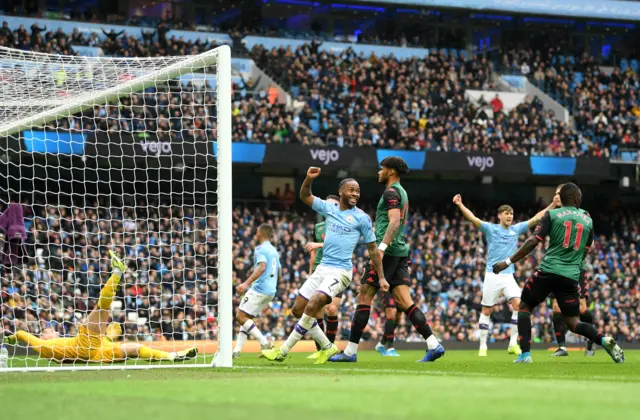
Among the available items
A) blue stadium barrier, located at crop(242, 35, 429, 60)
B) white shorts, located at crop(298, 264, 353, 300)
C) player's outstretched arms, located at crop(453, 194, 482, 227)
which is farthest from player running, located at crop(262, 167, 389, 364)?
blue stadium barrier, located at crop(242, 35, 429, 60)

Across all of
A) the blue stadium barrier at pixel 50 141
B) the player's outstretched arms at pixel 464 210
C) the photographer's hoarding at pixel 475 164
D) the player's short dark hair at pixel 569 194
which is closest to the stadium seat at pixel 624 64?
the photographer's hoarding at pixel 475 164

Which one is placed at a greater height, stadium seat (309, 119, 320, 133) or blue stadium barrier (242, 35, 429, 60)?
blue stadium barrier (242, 35, 429, 60)

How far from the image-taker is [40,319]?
59.1 ft

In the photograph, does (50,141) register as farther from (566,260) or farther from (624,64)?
(624,64)

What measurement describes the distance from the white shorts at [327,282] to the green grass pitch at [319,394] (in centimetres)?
173

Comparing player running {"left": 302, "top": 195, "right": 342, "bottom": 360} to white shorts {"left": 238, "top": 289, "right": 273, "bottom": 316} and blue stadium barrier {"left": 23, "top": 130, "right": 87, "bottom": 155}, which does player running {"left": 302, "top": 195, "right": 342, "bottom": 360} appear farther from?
blue stadium barrier {"left": 23, "top": 130, "right": 87, "bottom": 155}

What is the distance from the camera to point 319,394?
23.3 feet

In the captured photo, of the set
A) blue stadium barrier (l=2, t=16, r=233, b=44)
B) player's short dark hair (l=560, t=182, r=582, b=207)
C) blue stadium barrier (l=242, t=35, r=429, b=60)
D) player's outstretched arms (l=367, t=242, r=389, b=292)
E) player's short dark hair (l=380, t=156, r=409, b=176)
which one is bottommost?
player's outstretched arms (l=367, t=242, r=389, b=292)

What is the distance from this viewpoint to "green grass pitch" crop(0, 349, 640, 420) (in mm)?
5801

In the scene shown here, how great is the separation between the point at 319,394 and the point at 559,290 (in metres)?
5.89

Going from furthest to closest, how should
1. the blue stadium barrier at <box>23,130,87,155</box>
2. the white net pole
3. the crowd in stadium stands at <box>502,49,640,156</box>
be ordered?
the crowd in stadium stands at <box>502,49,640,156</box> → the blue stadium barrier at <box>23,130,87,155</box> → the white net pole

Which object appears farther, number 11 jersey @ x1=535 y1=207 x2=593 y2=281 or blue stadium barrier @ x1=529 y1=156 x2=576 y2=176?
blue stadium barrier @ x1=529 y1=156 x2=576 y2=176

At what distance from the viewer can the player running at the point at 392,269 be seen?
40.3ft

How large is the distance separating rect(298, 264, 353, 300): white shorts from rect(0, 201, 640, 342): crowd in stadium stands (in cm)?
856
